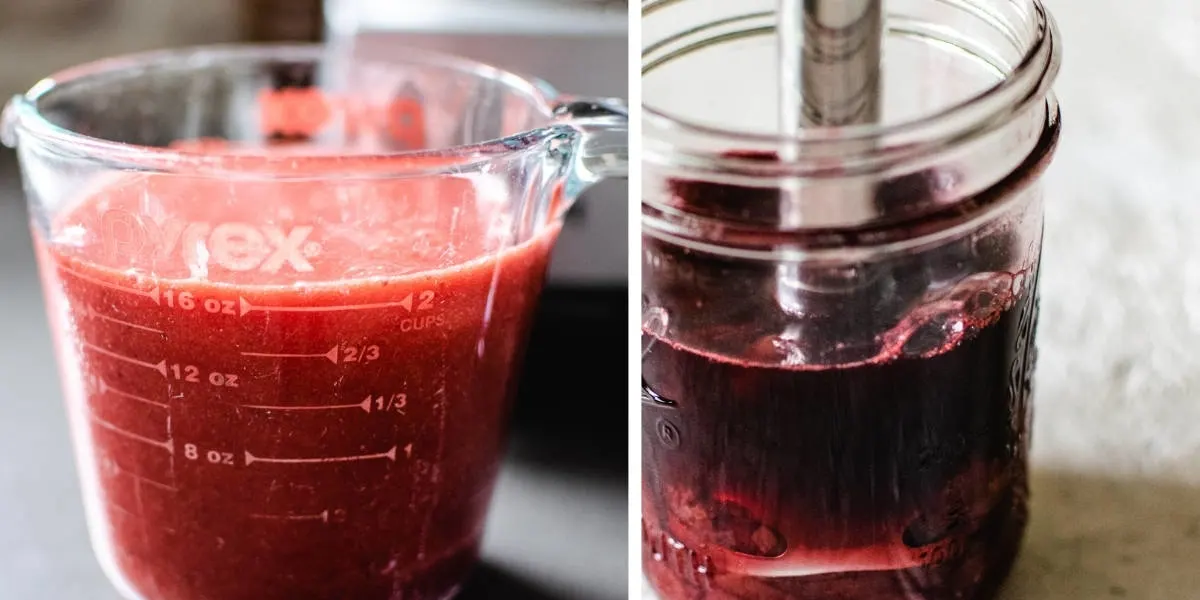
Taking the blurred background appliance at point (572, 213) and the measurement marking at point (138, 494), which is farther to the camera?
the blurred background appliance at point (572, 213)

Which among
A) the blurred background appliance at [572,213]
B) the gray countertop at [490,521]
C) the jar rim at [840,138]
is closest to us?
the jar rim at [840,138]

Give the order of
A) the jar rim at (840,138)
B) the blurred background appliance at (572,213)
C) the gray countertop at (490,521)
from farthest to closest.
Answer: the blurred background appliance at (572,213) < the gray countertop at (490,521) < the jar rim at (840,138)

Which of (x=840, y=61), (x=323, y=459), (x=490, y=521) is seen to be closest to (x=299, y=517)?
(x=323, y=459)

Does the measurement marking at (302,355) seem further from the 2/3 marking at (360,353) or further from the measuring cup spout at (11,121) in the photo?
the measuring cup spout at (11,121)

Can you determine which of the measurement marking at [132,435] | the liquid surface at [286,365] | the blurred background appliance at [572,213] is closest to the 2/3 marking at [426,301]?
the liquid surface at [286,365]

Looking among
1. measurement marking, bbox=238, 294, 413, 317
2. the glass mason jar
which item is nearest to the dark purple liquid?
the glass mason jar

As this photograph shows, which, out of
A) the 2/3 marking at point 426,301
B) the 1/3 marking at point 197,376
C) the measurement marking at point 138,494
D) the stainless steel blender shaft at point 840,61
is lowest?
the measurement marking at point 138,494
